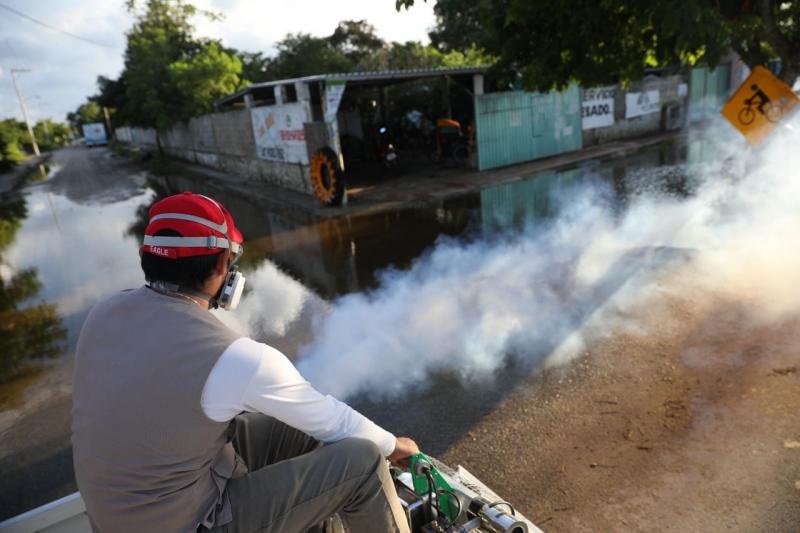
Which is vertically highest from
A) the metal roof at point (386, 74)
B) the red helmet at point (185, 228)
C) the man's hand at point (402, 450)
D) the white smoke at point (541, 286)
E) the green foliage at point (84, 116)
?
the green foliage at point (84, 116)

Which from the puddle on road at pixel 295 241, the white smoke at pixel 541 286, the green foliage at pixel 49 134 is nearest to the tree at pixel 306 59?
the puddle on road at pixel 295 241

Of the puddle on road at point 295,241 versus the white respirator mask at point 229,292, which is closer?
Result: the white respirator mask at point 229,292

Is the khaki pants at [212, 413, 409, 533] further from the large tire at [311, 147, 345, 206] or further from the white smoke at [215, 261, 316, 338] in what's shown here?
the large tire at [311, 147, 345, 206]

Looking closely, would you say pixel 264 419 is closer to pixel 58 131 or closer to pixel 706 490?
pixel 706 490

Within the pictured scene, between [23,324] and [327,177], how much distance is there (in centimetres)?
699

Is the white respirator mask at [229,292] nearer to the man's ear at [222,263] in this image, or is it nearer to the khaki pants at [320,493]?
the man's ear at [222,263]

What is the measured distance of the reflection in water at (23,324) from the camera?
6059mm

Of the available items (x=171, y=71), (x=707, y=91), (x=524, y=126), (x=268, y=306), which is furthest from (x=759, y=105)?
(x=171, y=71)

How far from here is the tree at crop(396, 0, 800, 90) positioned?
4.43 meters

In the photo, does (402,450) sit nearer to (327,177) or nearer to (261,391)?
(261,391)

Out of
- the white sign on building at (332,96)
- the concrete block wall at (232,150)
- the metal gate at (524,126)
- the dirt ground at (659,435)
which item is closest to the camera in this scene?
the dirt ground at (659,435)

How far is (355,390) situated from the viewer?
4.38 metres

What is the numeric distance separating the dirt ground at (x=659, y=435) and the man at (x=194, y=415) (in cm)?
155

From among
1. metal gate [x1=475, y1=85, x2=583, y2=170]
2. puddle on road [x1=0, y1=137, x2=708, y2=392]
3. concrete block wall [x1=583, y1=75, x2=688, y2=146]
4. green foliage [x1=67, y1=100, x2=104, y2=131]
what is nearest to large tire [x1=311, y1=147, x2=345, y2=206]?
puddle on road [x1=0, y1=137, x2=708, y2=392]
